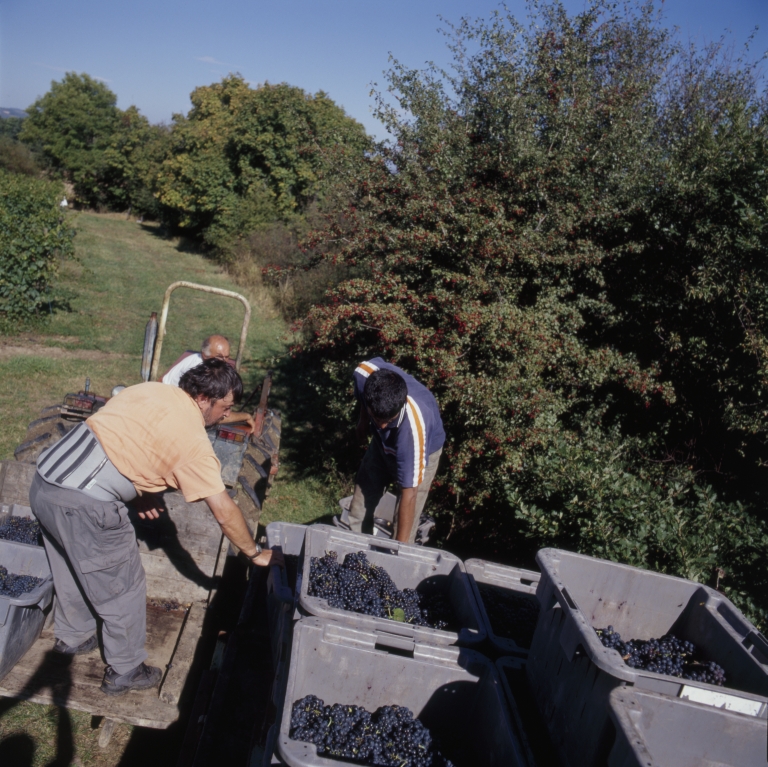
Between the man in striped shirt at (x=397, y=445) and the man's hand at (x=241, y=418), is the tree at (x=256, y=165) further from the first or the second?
the man in striped shirt at (x=397, y=445)

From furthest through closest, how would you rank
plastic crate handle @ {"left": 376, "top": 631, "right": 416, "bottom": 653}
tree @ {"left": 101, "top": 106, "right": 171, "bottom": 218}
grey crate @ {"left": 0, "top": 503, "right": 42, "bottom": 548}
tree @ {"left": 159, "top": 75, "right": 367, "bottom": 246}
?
tree @ {"left": 101, "top": 106, "right": 171, "bottom": 218} < tree @ {"left": 159, "top": 75, "right": 367, "bottom": 246} < grey crate @ {"left": 0, "top": 503, "right": 42, "bottom": 548} < plastic crate handle @ {"left": 376, "top": 631, "right": 416, "bottom": 653}

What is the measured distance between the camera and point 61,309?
12758 mm

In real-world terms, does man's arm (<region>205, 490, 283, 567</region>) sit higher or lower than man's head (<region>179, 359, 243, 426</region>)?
lower

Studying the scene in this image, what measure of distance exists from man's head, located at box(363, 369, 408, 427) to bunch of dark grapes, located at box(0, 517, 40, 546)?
2.09m

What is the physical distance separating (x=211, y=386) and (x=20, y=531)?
1.74m

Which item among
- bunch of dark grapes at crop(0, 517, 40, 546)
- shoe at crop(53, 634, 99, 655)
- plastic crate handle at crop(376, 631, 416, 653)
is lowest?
shoe at crop(53, 634, 99, 655)

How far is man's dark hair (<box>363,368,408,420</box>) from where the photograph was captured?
3.69 metres

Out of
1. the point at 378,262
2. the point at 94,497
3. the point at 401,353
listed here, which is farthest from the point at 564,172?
the point at 94,497

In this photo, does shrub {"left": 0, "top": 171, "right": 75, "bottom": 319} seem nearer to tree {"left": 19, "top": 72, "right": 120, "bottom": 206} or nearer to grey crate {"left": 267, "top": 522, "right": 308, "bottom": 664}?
grey crate {"left": 267, "top": 522, "right": 308, "bottom": 664}

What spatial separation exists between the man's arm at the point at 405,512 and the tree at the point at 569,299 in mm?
1095

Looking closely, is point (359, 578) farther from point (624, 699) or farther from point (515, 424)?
point (515, 424)

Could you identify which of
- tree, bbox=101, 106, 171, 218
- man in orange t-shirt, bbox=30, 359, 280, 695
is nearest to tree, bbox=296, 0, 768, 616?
man in orange t-shirt, bbox=30, 359, 280, 695

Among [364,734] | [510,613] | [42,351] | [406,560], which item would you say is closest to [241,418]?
[406,560]

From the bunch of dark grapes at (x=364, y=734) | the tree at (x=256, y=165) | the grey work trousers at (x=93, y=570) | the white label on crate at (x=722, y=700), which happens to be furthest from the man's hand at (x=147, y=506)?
the tree at (x=256, y=165)
